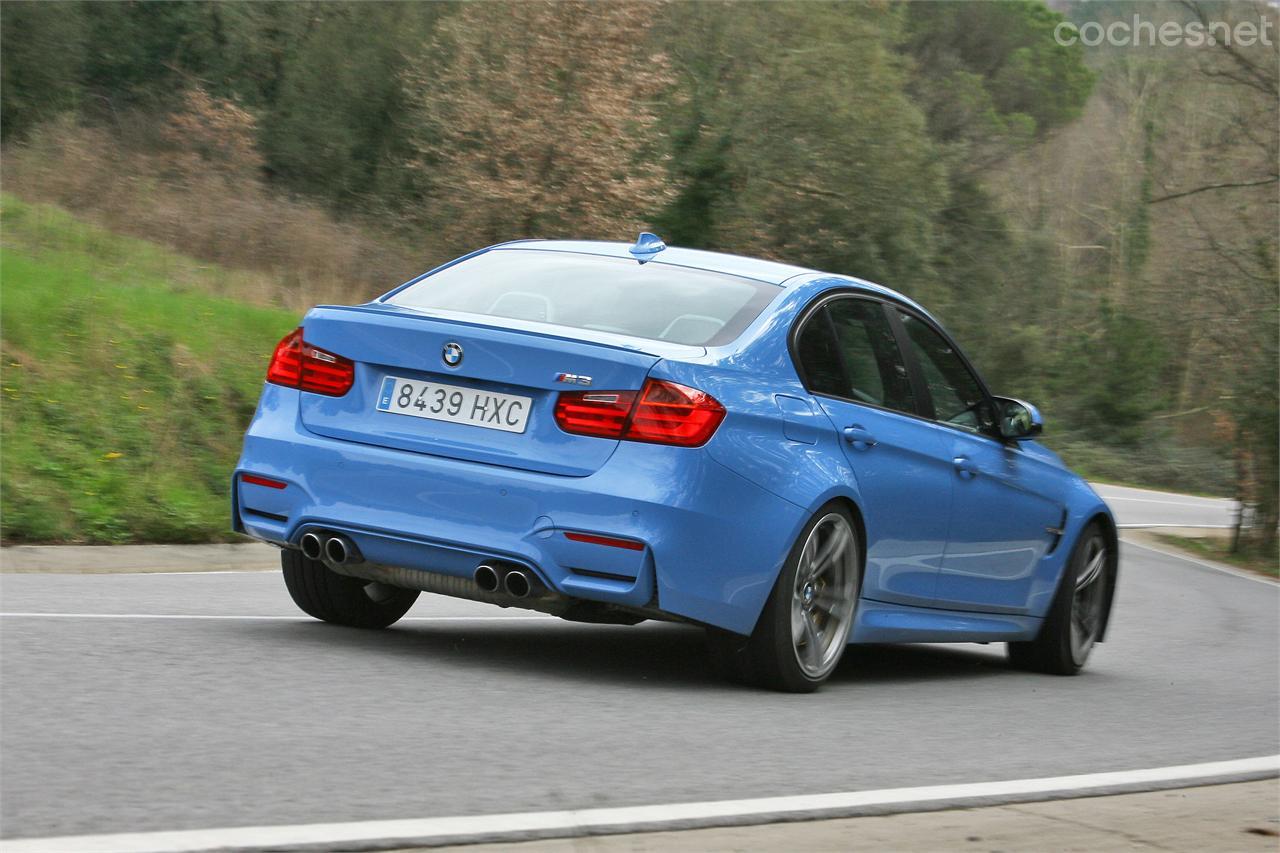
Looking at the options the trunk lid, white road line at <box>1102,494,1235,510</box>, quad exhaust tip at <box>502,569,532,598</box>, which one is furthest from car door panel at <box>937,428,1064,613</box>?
white road line at <box>1102,494,1235,510</box>

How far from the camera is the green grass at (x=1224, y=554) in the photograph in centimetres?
2495

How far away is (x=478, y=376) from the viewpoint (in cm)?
625

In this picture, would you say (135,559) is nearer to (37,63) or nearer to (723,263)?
(723,263)

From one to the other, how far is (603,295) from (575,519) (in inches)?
46.7

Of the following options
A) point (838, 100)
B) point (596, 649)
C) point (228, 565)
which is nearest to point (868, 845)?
point (596, 649)

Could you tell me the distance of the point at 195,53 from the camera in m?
43.0

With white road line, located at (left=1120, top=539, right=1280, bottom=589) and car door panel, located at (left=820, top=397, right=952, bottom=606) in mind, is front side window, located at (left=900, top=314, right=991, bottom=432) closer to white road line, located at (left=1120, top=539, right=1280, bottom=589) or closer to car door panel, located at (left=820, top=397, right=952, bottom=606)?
car door panel, located at (left=820, top=397, right=952, bottom=606)

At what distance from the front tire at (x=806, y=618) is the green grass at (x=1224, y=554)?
18702 mm

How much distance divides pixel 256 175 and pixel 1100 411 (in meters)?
24.4

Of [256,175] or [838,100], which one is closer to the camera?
[256,175]

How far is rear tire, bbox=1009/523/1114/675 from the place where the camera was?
8984 mm

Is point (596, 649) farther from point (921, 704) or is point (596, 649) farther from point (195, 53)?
point (195, 53)

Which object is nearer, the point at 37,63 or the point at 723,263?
A: the point at 723,263

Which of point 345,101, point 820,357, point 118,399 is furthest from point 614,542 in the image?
point 345,101
